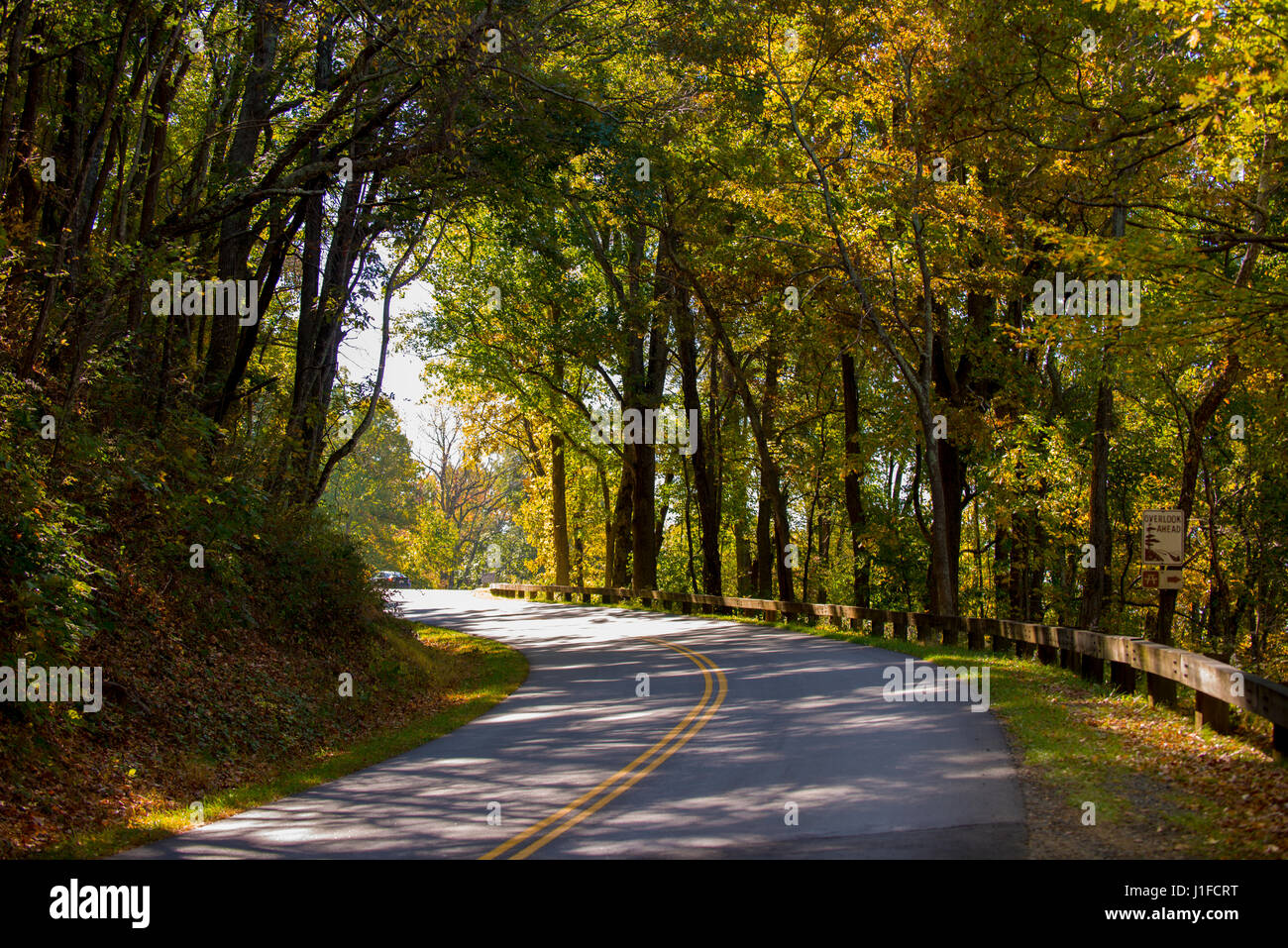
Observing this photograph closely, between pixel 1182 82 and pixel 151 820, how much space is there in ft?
51.0

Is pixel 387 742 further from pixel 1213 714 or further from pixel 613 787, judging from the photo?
pixel 1213 714

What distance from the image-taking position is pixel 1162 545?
48.0 feet

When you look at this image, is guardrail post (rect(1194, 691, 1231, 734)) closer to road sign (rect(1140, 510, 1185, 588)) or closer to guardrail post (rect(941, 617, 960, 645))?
road sign (rect(1140, 510, 1185, 588))

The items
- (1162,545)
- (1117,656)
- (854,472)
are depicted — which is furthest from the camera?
(854,472)

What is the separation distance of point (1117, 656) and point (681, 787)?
730 cm

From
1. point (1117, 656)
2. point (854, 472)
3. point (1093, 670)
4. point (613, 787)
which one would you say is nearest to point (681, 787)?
point (613, 787)

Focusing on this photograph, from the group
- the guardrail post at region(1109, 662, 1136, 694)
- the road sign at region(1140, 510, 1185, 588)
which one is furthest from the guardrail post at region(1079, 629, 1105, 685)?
the road sign at region(1140, 510, 1185, 588)

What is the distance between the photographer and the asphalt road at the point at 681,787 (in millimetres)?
7879

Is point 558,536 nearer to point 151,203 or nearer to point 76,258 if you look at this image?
point 151,203

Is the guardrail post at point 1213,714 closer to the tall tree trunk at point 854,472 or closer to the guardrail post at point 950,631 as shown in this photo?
the guardrail post at point 950,631

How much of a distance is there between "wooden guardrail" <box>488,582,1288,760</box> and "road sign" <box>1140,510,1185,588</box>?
1.03 m

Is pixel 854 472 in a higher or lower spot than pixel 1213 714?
higher

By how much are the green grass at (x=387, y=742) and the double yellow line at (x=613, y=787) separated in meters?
3.23

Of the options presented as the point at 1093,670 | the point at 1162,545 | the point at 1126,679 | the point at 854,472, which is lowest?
the point at 1093,670
